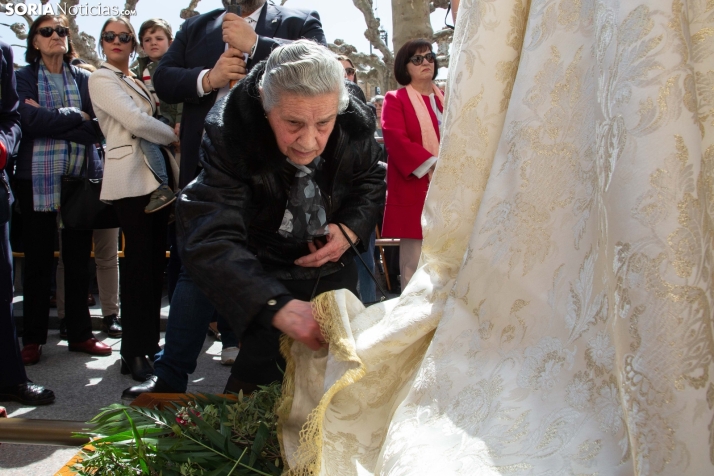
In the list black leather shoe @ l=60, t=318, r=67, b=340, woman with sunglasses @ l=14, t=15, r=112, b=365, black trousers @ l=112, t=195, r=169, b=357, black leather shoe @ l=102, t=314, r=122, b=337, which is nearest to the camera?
black trousers @ l=112, t=195, r=169, b=357

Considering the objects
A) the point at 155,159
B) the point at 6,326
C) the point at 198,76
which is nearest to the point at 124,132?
the point at 155,159

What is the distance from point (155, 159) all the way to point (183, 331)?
1.13m

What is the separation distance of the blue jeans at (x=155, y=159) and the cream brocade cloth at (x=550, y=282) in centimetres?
217

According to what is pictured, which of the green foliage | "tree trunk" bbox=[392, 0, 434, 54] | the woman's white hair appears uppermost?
"tree trunk" bbox=[392, 0, 434, 54]

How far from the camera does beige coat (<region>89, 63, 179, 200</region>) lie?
3418 millimetres

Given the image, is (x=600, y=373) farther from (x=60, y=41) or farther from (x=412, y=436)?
(x=60, y=41)

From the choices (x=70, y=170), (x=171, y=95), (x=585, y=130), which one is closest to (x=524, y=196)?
(x=585, y=130)

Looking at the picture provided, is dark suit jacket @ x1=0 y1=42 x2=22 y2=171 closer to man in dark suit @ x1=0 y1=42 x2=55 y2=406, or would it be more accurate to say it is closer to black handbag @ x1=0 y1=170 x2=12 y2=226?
man in dark suit @ x1=0 y1=42 x2=55 y2=406

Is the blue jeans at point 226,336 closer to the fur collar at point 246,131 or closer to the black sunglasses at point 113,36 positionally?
the black sunglasses at point 113,36

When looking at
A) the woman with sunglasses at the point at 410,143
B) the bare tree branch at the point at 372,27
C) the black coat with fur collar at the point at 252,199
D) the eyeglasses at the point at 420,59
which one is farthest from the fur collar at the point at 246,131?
the bare tree branch at the point at 372,27

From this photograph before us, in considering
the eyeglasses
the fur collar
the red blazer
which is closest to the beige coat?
the red blazer

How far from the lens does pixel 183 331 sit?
110 inches

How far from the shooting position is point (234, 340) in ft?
12.7

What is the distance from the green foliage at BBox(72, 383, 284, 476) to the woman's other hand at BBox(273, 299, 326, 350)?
0.70 ft
